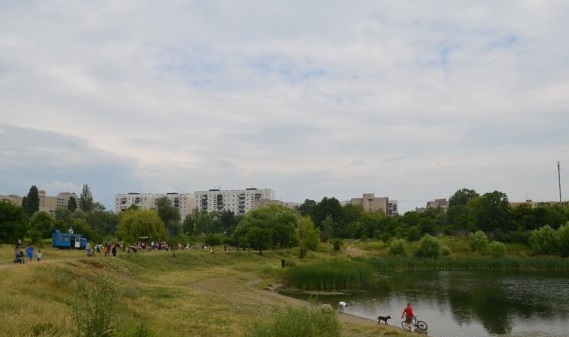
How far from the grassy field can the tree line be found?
37.4 feet

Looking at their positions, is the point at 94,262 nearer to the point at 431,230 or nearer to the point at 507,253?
the point at 507,253

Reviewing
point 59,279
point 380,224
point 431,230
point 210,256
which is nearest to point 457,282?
point 210,256

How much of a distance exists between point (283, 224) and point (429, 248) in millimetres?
23033

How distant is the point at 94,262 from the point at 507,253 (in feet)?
233

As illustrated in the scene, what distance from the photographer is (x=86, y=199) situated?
153000 mm

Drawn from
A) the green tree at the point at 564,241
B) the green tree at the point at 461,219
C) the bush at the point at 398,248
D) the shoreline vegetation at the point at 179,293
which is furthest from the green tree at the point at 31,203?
the green tree at the point at 564,241

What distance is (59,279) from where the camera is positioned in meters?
23.8

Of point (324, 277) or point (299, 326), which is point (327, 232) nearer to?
point (324, 277)

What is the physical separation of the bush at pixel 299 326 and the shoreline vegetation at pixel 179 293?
0.12ft

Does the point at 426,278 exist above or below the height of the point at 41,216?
below

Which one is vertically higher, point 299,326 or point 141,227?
point 141,227

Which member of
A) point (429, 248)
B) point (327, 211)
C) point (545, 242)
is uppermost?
point (327, 211)

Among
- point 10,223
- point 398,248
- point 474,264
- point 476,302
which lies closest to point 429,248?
point 398,248

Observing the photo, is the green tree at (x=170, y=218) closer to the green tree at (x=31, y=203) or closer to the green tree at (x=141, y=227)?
the green tree at (x=31, y=203)
